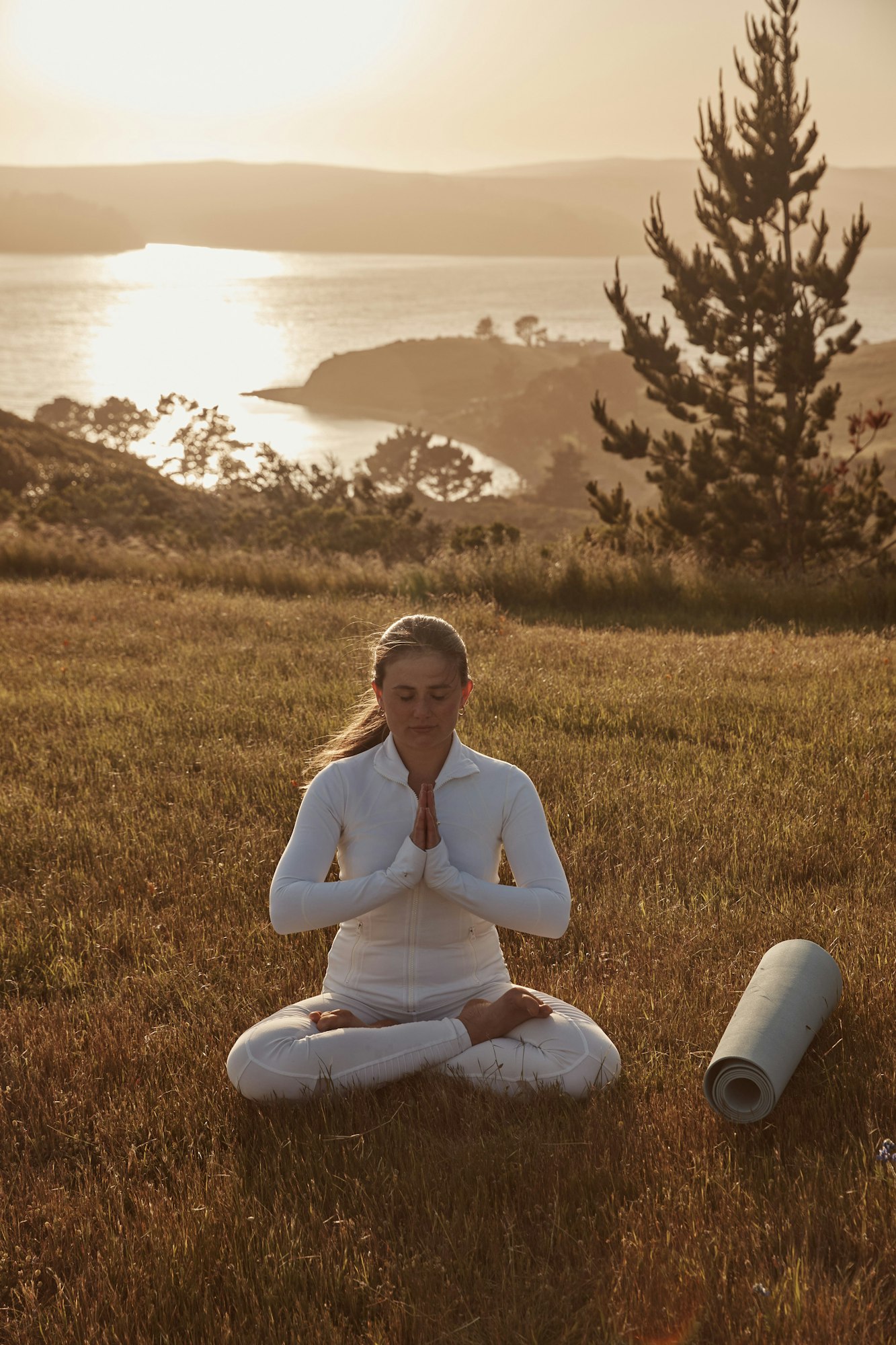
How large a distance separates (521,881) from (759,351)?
837 inches

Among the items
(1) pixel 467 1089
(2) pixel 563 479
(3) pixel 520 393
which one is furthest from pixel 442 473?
(1) pixel 467 1089

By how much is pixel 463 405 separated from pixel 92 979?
17712 centimetres

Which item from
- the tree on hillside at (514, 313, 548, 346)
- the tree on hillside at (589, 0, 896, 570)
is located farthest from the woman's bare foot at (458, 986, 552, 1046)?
the tree on hillside at (514, 313, 548, 346)

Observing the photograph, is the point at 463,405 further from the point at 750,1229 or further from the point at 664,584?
the point at 750,1229

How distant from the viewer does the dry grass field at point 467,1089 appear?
280cm

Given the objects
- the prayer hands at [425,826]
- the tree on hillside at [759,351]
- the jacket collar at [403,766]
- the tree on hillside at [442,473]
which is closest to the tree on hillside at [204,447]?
the tree on hillside at [442,473]

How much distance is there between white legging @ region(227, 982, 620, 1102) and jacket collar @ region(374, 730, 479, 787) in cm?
87

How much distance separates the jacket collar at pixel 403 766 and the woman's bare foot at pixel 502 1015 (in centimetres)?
81

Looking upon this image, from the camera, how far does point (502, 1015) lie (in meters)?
3.90

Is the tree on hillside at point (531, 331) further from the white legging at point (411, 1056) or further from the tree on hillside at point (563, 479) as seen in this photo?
the white legging at point (411, 1056)

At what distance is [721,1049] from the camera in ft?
11.7

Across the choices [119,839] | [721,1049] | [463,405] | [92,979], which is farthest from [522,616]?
[463,405]

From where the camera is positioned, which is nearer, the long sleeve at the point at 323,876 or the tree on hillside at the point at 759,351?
the long sleeve at the point at 323,876

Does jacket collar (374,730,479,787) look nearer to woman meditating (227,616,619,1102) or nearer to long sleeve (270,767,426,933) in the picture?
woman meditating (227,616,619,1102)
